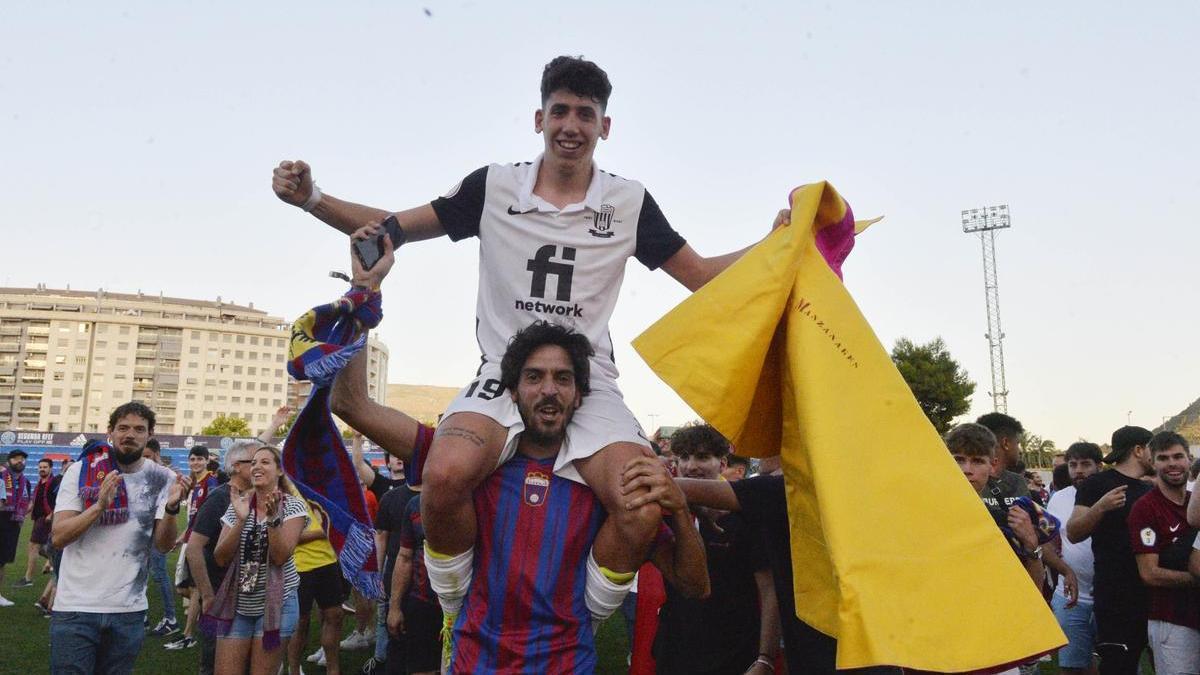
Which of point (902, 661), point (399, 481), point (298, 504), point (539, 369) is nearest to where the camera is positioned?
point (902, 661)

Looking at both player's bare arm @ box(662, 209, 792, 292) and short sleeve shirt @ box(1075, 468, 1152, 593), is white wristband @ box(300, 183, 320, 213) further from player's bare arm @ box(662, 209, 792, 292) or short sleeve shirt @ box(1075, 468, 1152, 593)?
short sleeve shirt @ box(1075, 468, 1152, 593)

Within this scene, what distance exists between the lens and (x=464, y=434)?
3592 millimetres

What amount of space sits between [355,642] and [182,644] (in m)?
2.45

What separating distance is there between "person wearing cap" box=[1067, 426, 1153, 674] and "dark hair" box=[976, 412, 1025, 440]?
1225mm

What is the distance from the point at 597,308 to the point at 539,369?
551 mm

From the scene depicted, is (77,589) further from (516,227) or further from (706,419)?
(706,419)

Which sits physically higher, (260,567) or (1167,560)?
(1167,560)

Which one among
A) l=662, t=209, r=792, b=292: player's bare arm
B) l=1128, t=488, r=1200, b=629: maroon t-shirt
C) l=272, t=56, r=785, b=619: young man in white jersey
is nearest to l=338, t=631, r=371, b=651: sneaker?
l=272, t=56, r=785, b=619: young man in white jersey

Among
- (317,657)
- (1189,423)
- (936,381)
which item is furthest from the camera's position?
(936,381)

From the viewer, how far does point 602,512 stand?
12.8 ft

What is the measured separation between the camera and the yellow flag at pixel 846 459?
9.25 feet

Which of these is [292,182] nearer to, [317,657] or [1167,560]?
[1167,560]

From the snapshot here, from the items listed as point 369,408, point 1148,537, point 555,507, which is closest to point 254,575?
point 369,408

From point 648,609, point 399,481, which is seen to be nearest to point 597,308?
point 648,609
